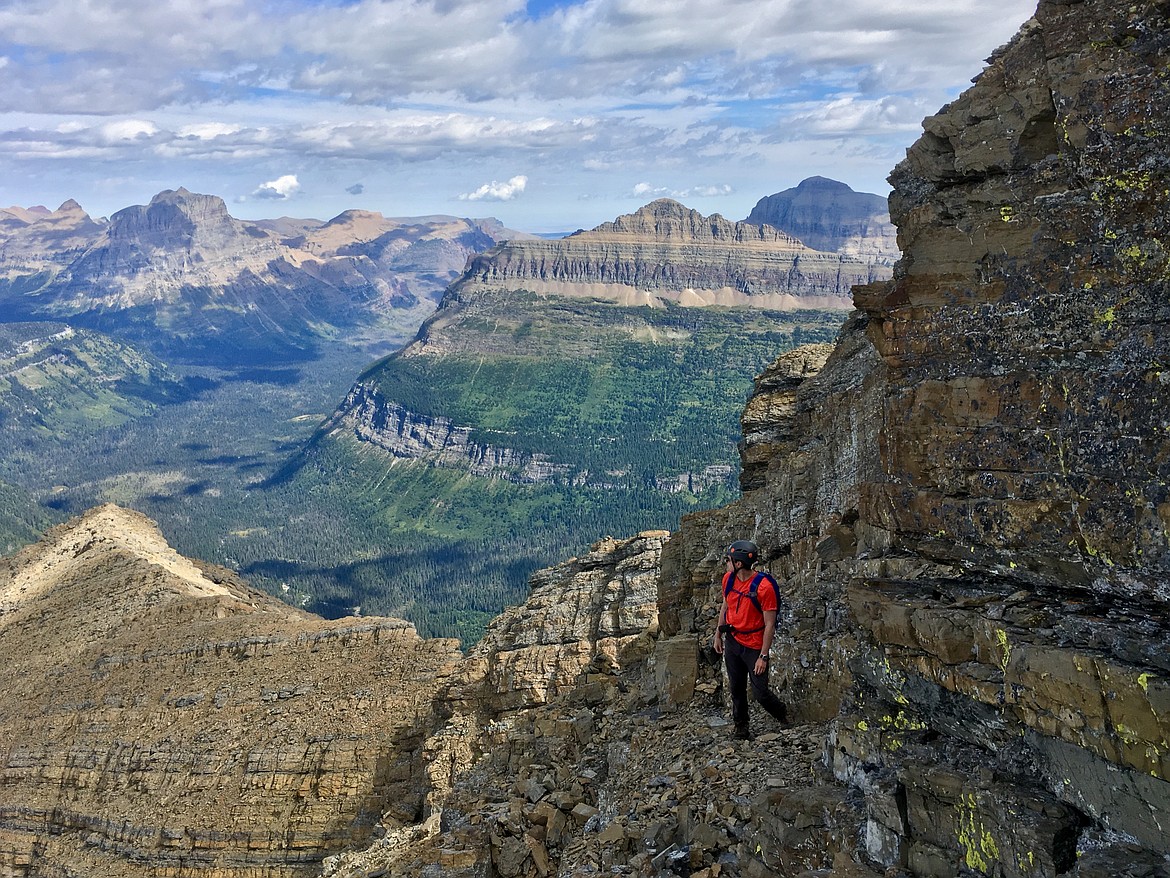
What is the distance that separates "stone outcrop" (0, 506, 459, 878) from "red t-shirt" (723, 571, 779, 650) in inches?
762

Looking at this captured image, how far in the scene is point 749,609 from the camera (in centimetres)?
1823

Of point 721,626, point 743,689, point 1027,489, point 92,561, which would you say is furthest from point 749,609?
point 92,561

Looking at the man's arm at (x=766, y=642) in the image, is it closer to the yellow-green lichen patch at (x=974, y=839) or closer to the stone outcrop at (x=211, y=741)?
the yellow-green lichen patch at (x=974, y=839)

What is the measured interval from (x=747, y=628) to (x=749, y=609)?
415 mm

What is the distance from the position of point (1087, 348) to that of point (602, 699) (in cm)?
1892

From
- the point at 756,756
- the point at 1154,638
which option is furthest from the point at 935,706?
the point at 756,756

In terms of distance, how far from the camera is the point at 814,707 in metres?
18.1

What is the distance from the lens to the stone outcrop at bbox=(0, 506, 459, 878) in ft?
120

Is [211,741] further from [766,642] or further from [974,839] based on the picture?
[974,839]

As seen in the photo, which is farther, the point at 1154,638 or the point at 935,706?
the point at 935,706

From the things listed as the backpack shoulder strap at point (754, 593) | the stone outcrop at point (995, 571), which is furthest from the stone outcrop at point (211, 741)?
the backpack shoulder strap at point (754, 593)

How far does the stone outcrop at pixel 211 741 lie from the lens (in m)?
36.5

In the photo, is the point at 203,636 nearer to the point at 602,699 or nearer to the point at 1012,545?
the point at 602,699

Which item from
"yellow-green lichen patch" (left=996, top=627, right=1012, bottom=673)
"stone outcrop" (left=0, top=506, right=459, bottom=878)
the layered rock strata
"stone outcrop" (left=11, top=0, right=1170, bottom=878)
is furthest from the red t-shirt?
"stone outcrop" (left=0, top=506, right=459, bottom=878)
